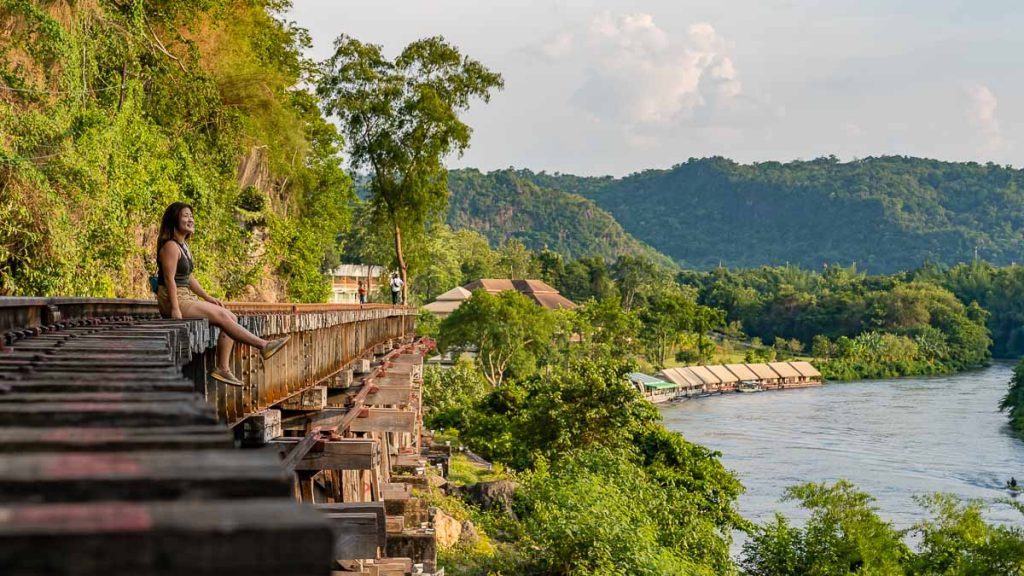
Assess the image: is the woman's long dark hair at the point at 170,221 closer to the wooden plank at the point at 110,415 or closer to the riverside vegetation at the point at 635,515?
the wooden plank at the point at 110,415

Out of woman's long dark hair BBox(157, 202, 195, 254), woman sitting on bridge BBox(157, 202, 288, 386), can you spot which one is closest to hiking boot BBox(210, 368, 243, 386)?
woman sitting on bridge BBox(157, 202, 288, 386)

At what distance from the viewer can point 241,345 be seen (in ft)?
23.7

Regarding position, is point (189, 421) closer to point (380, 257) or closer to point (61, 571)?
point (61, 571)

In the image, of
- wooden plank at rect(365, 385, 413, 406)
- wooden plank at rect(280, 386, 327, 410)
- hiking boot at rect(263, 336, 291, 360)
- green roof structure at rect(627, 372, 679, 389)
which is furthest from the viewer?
green roof structure at rect(627, 372, 679, 389)

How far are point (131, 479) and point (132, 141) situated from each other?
18496 mm

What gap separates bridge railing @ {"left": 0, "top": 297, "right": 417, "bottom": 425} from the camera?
563cm

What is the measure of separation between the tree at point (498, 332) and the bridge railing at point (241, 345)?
53.4 meters

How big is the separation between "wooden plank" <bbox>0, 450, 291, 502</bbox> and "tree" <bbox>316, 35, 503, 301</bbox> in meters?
35.1

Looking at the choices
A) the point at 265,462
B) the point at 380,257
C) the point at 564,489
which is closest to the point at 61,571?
the point at 265,462

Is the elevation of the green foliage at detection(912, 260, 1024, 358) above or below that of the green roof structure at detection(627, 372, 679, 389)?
above

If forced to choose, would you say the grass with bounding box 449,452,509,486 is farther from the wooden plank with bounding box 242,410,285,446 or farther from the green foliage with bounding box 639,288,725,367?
the green foliage with bounding box 639,288,725,367

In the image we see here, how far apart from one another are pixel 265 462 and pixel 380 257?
295ft

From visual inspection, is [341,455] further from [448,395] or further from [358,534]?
[448,395]

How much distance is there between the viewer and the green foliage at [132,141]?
1451 centimetres
